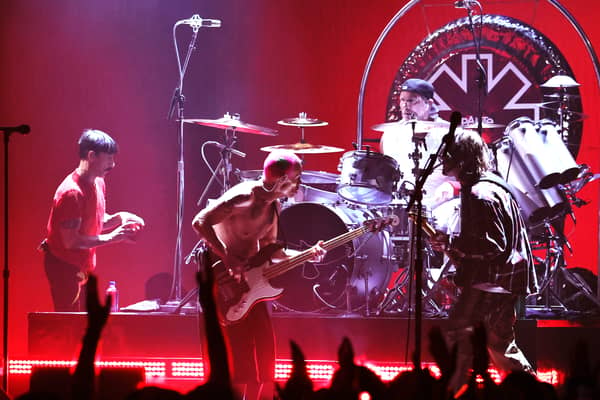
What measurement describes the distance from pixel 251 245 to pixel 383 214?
2.35 m

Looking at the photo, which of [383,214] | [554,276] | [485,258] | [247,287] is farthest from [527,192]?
[247,287]

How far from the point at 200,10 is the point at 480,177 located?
15.7 feet

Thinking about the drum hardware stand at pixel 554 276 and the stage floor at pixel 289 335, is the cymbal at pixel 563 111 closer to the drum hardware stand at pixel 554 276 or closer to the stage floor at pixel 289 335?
the drum hardware stand at pixel 554 276

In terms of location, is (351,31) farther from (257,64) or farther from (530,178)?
(530,178)

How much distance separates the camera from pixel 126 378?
9.70ft

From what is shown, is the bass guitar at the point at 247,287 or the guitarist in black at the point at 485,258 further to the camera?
the bass guitar at the point at 247,287

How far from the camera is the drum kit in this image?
7133 millimetres

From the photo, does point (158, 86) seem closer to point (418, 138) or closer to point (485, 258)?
point (418, 138)

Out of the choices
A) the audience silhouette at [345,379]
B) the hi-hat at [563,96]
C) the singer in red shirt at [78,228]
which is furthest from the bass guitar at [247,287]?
the hi-hat at [563,96]

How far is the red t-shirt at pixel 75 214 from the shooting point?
7012 millimetres

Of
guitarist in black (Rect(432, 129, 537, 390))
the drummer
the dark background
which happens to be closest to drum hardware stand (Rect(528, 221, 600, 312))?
the drummer

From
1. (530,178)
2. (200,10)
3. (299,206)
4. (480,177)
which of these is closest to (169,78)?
(200,10)

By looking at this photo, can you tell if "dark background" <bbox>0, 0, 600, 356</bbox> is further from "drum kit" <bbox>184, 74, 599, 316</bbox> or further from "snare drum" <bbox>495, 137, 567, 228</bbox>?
"snare drum" <bbox>495, 137, 567, 228</bbox>

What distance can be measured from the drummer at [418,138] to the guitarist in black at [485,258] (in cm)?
187
